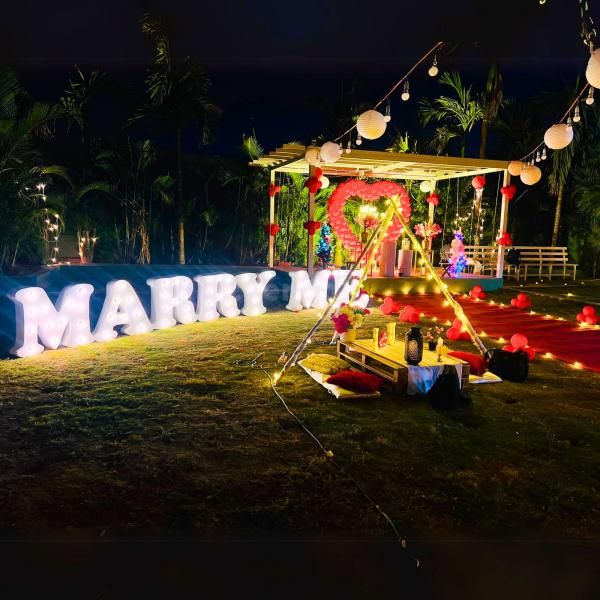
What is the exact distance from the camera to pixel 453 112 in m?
20.4

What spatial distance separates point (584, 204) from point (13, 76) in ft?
59.5

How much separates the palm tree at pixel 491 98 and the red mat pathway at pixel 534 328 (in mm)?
9251

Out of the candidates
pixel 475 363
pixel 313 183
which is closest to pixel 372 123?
pixel 313 183

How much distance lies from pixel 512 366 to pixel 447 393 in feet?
4.77

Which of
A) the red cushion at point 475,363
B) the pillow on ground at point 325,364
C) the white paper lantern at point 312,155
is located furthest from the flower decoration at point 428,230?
the pillow on ground at point 325,364

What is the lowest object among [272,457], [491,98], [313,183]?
[272,457]

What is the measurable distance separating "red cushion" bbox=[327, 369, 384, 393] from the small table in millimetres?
223

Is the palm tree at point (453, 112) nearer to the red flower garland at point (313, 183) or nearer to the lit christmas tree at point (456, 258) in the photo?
the lit christmas tree at point (456, 258)

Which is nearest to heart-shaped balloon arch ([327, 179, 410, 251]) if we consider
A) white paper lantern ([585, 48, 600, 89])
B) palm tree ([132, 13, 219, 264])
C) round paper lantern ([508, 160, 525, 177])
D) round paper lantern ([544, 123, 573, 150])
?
round paper lantern ([508, 160, 525, 177])

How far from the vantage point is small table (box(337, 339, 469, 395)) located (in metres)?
5.84

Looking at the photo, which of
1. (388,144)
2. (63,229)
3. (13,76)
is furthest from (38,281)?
(388,144)

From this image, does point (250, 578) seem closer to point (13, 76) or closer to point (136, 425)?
point (136, 425)

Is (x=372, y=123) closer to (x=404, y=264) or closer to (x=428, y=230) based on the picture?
(x=404, y=264)

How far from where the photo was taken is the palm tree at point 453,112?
65.6 ft
